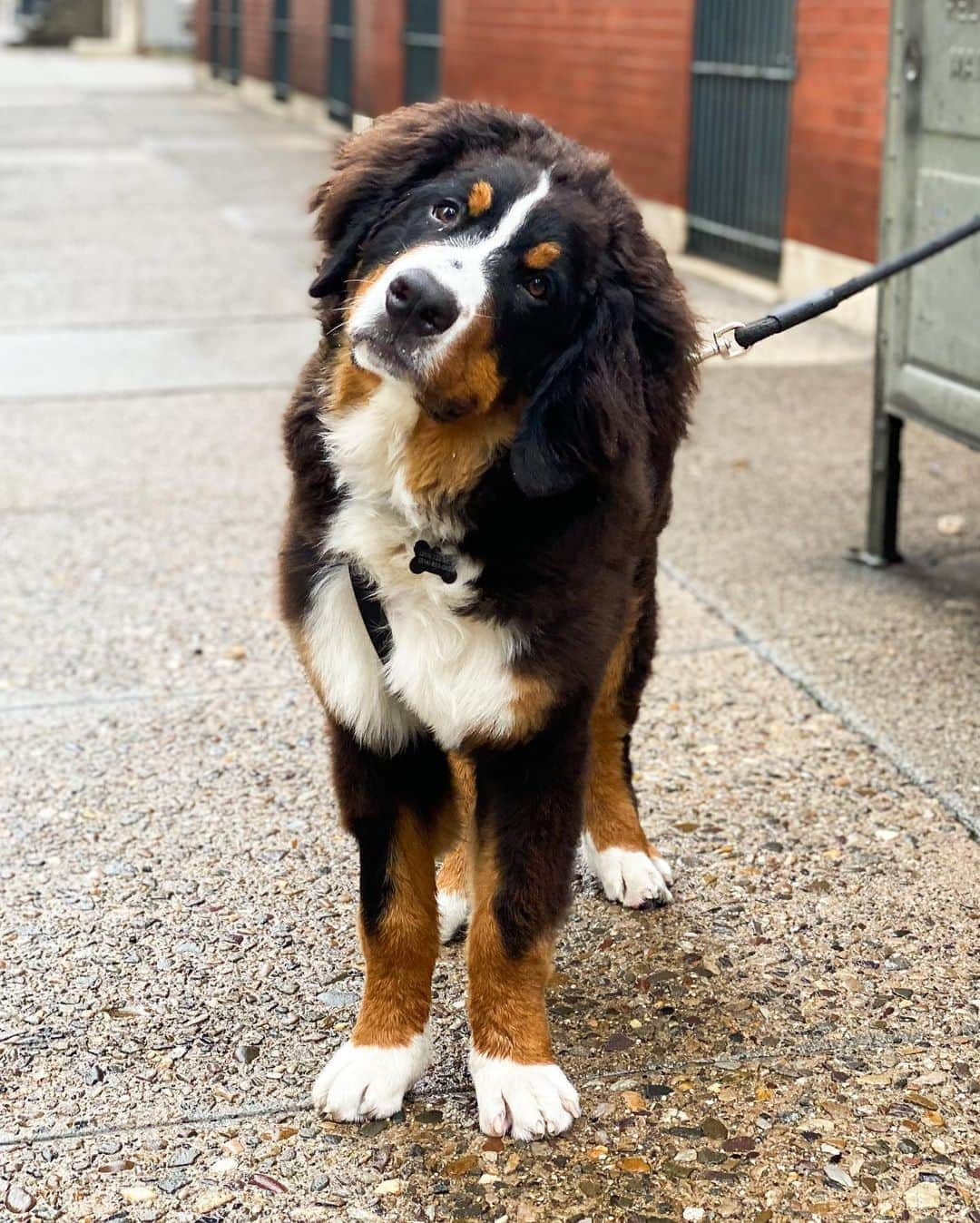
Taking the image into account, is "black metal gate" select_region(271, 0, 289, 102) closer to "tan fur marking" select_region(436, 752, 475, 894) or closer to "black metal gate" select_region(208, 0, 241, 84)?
"black metal gate" select_region(208, 0, 241, 84)

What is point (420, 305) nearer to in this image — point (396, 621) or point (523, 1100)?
point (396, 621)

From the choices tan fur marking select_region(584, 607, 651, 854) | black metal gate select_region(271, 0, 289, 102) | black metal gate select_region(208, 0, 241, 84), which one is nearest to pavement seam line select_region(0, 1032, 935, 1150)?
tan fur marking select_region(584, 607, 651, 854)

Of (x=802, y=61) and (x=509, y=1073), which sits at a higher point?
(x=802, y=61)

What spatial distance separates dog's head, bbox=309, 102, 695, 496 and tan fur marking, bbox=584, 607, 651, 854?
33.4 inches

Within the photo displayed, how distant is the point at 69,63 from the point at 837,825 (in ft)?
127

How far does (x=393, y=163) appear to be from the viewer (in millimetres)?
2955

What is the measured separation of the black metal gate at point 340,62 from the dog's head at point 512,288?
19248 mm

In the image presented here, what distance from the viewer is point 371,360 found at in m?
2.72

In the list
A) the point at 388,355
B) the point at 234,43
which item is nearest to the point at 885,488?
the point at 388,355

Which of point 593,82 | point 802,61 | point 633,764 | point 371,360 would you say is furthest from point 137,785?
point 593,82

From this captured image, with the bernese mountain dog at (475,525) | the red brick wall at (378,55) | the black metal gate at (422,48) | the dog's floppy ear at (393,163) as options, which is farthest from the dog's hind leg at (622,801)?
the red brick wall at (378,55)

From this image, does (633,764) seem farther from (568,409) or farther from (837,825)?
(568,409)

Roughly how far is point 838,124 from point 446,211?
7.57 meters

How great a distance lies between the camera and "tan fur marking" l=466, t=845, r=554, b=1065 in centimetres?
299
